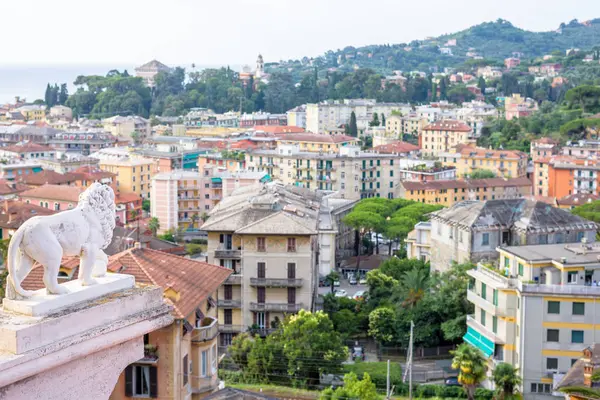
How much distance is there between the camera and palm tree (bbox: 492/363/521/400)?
2042cm

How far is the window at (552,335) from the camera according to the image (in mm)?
21172

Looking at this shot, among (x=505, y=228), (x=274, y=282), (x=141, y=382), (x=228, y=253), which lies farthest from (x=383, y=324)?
(x=141, y=382)

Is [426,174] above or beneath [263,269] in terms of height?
beneath

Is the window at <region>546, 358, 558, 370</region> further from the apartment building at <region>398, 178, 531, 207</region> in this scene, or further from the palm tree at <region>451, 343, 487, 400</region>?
the apartment building at <region>398, 178, 531, 207</region>

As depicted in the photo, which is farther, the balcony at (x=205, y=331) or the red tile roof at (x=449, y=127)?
the red tile roof at (x=449, y=127)

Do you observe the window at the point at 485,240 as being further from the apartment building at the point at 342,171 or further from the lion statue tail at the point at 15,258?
the apartment building at the point at 342,171

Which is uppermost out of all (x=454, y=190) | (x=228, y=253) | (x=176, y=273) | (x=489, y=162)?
(x=176, y=273)

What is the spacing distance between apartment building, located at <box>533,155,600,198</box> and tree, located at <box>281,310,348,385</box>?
123 ft

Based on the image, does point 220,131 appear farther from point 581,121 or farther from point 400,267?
point 400,267

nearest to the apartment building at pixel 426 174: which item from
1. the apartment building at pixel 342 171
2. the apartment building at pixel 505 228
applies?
the apartment building at pixel 342 171

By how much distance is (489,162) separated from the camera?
A: 6538 cm

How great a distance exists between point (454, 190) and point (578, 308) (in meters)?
33.6

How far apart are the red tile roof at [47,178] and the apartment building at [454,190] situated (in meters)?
17.8

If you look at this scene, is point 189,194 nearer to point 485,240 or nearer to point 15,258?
point 485,240
